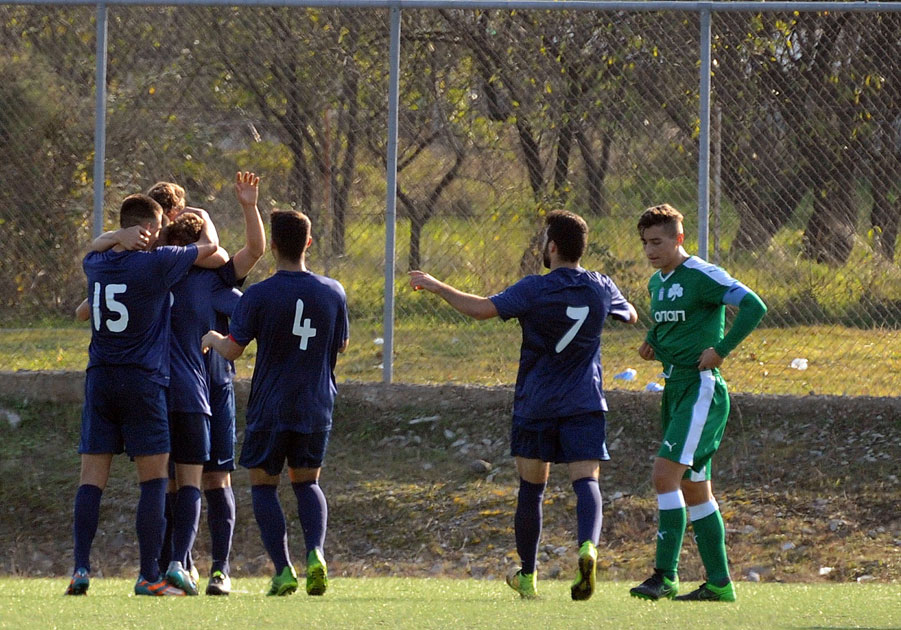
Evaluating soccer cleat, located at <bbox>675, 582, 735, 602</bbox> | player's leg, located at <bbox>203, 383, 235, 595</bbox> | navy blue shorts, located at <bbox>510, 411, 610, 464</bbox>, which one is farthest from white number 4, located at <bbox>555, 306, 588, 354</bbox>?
player's leg, located at <bbox>203, 383, 235, 595</bbox>

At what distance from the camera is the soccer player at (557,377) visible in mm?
6027

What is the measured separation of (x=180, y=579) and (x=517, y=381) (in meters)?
1.75

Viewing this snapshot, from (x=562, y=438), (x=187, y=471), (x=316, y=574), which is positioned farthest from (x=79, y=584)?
(x=562, y=438)

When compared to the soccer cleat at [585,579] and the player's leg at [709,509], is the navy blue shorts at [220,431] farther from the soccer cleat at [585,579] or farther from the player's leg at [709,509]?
the player's leg at [709,509]

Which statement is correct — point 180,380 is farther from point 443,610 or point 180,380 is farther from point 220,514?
point 443,610

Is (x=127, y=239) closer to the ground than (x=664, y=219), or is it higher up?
closer to the ground

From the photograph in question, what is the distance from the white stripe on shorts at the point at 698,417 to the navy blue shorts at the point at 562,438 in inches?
14.1

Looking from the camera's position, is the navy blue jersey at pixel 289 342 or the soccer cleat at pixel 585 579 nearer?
the soccer cleat at pixel 585 579

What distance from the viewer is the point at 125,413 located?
20.0 ft

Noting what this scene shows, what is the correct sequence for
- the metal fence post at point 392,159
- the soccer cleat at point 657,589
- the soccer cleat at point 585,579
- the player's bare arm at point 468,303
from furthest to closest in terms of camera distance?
the metal fence post at point 392,159 < the soccer cleat at point 657,589 < the player's bare arm at point 468,303 < the soccer cleat at point 585,579

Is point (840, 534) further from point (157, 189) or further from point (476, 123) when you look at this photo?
point (157, 189)

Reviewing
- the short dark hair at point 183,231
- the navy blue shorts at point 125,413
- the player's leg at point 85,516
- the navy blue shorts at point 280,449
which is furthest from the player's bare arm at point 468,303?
the player's leg at point 85,516

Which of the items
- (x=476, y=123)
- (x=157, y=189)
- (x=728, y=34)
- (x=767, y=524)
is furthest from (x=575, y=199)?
(x=157, y=189)

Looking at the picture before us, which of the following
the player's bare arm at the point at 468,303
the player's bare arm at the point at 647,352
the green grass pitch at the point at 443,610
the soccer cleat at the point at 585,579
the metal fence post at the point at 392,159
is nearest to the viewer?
the green grass pitch at the point at 443,610
